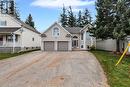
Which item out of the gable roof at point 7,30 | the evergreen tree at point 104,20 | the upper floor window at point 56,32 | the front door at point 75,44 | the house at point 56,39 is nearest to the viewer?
the evergreen tree at point 104,20

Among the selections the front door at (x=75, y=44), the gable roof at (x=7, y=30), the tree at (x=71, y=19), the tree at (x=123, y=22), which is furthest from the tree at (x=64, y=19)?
the tree at (x=123, y=22)

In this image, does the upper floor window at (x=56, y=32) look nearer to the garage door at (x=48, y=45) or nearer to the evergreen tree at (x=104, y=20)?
the garage door at (x=48, y=45)

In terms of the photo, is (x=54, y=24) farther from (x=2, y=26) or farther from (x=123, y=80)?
(x=123, y=80)

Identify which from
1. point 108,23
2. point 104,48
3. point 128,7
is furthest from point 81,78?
point 104,48

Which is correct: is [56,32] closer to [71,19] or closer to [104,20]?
[104,20]

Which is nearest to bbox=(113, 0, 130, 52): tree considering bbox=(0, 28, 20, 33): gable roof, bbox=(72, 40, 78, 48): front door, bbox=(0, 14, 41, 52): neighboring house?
bbox=(0, 14, 41, 52): neighboring house

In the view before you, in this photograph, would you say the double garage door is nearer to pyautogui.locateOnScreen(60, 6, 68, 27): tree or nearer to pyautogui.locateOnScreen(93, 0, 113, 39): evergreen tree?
pyautogui.locateOnScreen(93, 0, 113, 39): evergreen tree

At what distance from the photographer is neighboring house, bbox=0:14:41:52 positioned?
50.3 meters

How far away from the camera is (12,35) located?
169 feet

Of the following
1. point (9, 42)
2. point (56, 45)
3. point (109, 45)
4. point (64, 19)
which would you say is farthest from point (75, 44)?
point (64, 19)

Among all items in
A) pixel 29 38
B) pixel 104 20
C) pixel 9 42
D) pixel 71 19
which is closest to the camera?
pixel 104 20

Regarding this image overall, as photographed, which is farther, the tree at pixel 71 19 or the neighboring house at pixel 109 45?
the tree at pixel 71 19

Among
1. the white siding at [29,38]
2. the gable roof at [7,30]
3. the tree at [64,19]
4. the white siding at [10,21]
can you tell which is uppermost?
the tree at [64,19]

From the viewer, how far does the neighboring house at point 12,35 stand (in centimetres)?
5034
